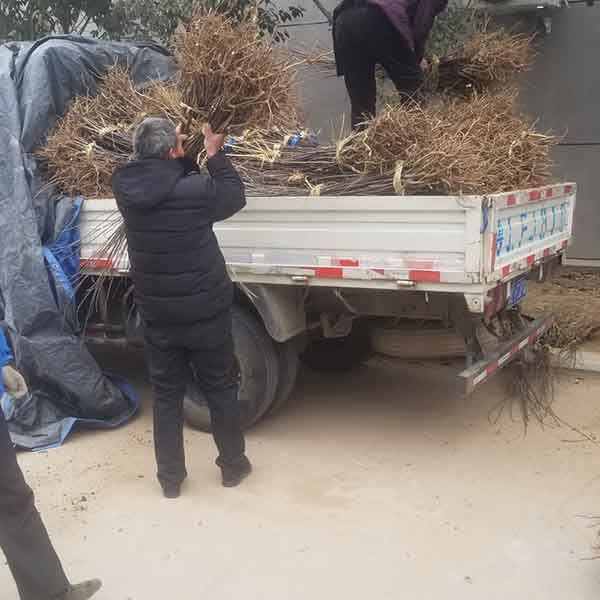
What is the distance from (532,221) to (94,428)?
Answer: 2922 mm

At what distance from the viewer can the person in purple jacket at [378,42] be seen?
481cm

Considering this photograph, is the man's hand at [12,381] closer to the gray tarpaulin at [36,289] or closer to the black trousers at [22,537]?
the black trousers at [22,537]

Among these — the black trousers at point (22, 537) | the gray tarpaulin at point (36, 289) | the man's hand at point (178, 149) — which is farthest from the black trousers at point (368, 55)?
the black trousers at point (22, 537)

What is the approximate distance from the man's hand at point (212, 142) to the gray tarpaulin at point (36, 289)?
4.56 feet

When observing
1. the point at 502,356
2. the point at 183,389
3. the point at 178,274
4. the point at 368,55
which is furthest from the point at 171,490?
the point at 368,55

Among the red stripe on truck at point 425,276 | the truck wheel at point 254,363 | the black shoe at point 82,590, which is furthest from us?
the truck wheel at point 254,363

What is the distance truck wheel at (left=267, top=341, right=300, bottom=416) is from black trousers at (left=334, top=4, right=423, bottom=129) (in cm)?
144

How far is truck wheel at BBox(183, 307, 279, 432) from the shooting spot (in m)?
4.48

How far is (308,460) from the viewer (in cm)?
437

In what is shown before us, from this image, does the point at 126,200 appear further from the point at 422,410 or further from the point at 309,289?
the point at 422,410

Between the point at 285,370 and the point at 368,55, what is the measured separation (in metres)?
2.12

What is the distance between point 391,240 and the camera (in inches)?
152

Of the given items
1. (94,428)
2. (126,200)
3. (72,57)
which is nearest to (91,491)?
(94,428)

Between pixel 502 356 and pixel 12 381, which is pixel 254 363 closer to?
pixel 502 356
